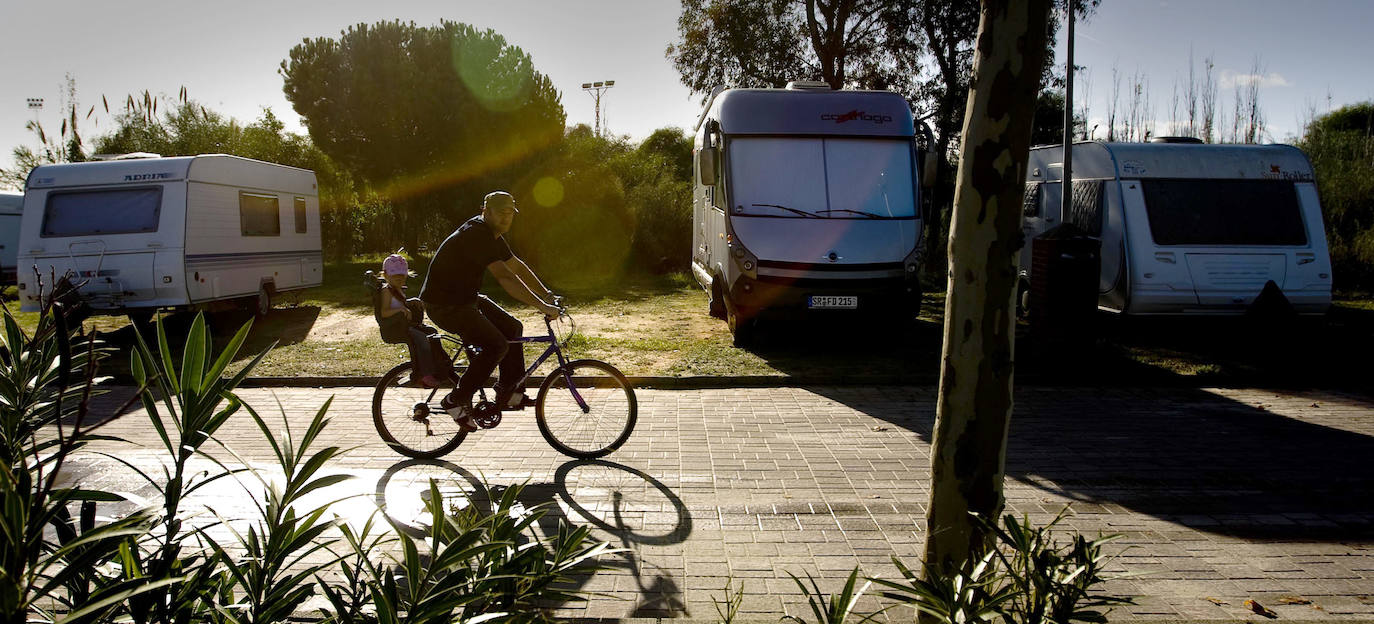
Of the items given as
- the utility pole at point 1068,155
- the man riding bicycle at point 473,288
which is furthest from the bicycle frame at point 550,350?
the utility pole at point 1068,155

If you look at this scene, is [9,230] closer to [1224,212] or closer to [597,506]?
[597,506]

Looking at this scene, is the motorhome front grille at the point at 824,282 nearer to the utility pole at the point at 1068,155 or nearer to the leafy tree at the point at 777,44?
the utility pole at the point at 1068,155

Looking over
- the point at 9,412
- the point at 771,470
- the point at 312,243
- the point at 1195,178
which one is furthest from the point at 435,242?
the point at 9,412

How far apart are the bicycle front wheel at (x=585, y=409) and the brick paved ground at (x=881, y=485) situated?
6.0 inches

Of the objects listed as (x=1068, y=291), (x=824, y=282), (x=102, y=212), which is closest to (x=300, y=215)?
(x=102, y=212)

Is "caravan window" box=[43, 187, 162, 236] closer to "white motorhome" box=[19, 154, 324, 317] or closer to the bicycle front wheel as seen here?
"white motorhome" box=[19, 154, 324, 317]

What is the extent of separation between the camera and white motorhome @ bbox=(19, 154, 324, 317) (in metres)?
12.5

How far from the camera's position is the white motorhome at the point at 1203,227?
11039mm

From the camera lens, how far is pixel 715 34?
21.9 meters

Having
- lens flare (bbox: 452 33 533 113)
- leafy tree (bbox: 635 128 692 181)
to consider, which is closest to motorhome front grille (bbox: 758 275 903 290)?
lens flare (bbox: 452 33 533 113)

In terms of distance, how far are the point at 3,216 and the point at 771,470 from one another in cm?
2676

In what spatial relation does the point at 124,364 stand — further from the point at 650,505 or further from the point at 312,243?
the point at 650,505

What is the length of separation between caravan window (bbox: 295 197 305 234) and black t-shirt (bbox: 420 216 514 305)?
12157 millimetres

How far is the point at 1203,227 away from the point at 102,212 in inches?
628
